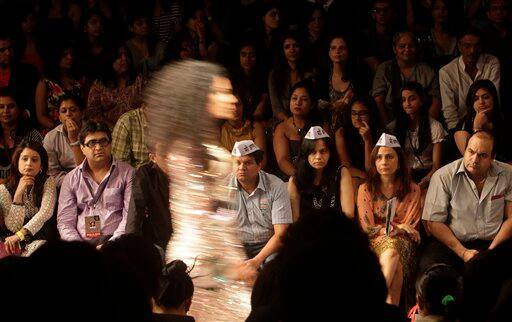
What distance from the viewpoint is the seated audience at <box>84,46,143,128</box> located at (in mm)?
7090

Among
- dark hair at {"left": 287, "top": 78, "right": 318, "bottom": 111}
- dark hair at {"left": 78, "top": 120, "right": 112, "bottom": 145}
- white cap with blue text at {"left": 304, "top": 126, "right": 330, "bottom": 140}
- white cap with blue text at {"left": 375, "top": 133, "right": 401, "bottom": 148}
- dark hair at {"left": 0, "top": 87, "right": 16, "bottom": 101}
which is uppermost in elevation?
dark hair at {"left": 287, "top": 78, "right": 318, "bottom": 111}

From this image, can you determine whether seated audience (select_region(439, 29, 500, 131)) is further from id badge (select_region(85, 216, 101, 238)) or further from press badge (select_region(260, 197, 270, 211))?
id badge (select_region(85, 216, 101, 238))

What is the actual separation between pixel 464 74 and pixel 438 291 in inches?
128

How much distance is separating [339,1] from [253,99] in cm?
118

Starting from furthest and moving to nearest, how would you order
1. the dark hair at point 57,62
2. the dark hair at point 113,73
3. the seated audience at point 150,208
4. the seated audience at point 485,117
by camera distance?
the dark hair at point 57,62
the dark hair at point 113,73
the seated audience at point 485,117
the seated audience at point 150,208

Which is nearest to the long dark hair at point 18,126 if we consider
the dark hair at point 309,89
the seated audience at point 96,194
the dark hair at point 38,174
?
the dark hair at point 38,174

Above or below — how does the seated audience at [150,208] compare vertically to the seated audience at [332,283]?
below

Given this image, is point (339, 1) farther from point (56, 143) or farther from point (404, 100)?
point (56, 143)

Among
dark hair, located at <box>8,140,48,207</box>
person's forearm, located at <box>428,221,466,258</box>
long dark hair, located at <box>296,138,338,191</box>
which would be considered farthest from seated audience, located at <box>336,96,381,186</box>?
dark hair, located at <box>8,140,48,207</box>

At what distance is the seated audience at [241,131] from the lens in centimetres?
679

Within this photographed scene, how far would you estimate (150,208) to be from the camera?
5566mm

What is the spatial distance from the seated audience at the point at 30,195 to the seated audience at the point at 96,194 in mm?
136

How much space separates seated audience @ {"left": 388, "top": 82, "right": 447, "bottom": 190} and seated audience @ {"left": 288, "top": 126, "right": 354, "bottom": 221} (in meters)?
0.62

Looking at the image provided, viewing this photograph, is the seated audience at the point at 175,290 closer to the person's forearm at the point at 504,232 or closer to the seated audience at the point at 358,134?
the person's forearm at the point at 504,232
